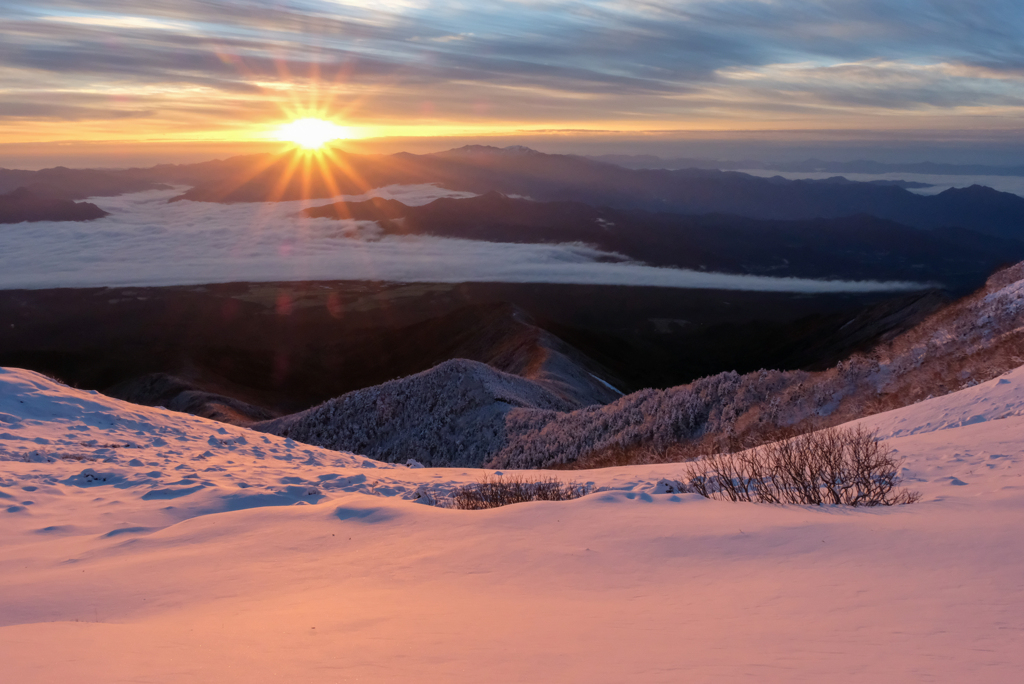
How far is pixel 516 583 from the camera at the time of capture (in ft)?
21.0

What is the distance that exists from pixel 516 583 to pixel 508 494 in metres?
4.36

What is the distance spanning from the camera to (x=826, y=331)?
99.1 metres

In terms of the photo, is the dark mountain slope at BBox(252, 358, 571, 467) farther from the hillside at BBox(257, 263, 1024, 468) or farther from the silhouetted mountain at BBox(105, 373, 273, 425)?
the silhouetted mountain at BBox(105, 373, 273, 425)

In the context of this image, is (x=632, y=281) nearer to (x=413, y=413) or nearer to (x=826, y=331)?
(x=826, y=331)

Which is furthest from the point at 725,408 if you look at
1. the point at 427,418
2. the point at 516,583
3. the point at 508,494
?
the point at 516,583

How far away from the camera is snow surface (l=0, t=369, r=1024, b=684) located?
4.31 metres

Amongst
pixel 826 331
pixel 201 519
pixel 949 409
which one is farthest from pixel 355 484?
pixel 826 331

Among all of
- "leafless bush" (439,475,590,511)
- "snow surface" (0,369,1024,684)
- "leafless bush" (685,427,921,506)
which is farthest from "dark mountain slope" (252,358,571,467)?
"leafless bush" (685,427,921,506)

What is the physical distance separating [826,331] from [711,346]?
89.4 ft

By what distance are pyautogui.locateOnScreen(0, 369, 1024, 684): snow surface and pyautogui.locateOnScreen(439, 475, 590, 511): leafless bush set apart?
3.98ft

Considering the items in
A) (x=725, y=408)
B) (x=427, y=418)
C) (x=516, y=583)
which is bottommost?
(x=427, y=418)

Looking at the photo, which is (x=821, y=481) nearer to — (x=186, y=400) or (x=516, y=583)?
(x=516, y=583)

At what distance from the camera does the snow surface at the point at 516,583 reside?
4309mm

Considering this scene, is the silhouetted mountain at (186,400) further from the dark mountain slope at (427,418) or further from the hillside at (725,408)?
the hillside at (725,408)
